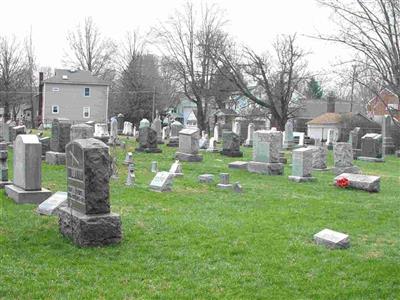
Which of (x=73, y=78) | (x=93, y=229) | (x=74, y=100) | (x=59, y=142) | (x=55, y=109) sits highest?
(x=73, y=78)

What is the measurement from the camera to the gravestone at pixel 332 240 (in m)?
8.09

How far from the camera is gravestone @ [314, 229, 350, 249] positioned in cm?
809

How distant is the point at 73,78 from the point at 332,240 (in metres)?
58.4

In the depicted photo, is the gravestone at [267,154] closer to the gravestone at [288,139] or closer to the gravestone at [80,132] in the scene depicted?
the gravestone at [80,132]

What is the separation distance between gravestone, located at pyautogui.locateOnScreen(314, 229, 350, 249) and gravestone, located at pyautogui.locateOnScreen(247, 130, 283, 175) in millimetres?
9954

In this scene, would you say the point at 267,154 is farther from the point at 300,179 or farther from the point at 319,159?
the point at 319,159

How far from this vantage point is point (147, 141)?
81.7ft

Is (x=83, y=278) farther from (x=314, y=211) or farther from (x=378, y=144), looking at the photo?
(x=378, y=144)

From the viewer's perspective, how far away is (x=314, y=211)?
11.3m

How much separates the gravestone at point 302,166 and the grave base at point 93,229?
996 centimetres

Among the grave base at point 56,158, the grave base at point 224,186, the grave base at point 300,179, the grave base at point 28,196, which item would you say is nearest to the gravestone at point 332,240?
the grave base at point 28,196

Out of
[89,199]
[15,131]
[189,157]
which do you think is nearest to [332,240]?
[89,199]

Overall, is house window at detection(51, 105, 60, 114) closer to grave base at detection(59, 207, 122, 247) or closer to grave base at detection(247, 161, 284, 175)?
grave base at detection(247, 161, 284, 175)

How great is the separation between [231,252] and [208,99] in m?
44.2
